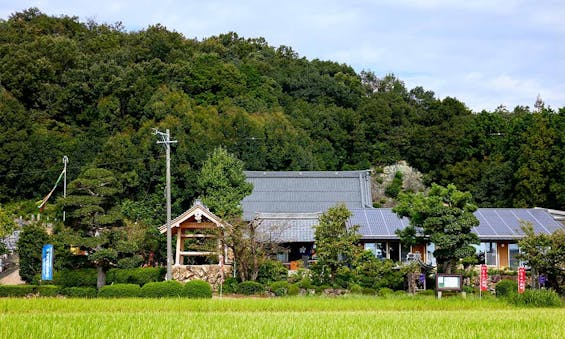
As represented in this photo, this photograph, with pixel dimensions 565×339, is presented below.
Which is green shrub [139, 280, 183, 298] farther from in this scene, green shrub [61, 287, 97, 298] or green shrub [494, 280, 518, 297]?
green shrub [494, 280, 518, 297]

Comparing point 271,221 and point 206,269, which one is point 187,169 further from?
point 206,269

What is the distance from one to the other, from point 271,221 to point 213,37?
31.4 meters

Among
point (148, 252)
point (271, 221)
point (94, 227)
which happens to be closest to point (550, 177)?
point (271, 221)

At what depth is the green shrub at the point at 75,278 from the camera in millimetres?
23859

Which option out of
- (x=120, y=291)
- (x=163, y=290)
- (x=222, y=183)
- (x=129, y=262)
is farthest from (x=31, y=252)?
(x=222, y=183)

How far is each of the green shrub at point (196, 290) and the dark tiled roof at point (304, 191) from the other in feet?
49.5

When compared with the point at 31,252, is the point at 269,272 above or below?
below

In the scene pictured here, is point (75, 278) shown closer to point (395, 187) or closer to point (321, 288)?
point (321, 288)

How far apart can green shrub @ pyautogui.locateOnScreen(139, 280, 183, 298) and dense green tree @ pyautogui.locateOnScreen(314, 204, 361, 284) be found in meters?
5.42

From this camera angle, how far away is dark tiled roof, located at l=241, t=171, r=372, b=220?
120 ft

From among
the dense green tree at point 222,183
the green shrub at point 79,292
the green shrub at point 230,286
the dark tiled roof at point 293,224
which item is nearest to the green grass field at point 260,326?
the green shrub at point 79,292

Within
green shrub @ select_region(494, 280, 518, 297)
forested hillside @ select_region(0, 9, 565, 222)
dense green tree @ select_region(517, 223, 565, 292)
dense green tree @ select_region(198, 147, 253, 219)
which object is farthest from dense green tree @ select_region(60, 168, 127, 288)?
dense green tree @ select_region(517, 223, 565, 292)

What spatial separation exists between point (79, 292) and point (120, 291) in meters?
1.75

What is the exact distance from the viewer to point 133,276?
24125 millimetres
